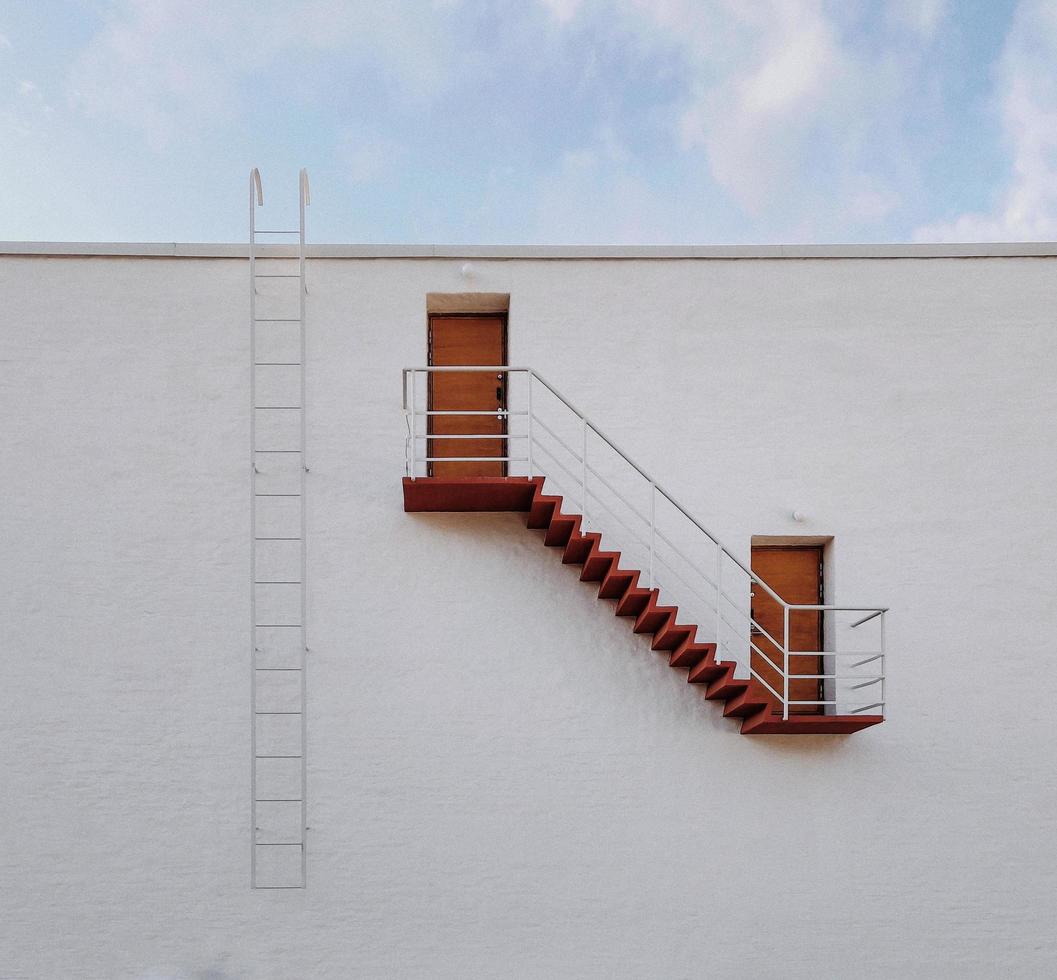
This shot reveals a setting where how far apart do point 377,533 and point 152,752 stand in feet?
11.1

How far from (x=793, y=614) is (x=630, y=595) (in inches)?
91.1

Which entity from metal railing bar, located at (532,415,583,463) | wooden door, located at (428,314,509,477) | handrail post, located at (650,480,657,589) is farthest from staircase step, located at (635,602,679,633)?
wooden door, located at (428,314,509,477)

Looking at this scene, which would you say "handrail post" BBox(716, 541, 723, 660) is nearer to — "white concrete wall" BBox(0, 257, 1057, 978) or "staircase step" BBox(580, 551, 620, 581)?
"white concrete wall" BBox(0, 257, 1057, 978)

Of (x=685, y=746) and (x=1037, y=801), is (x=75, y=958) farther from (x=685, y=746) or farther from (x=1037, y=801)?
(x=1037, y=801)

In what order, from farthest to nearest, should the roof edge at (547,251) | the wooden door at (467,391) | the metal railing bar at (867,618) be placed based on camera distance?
the wooden door at (467,391) < the roof edge at (547,251) < the metal railing bar at (867,618)

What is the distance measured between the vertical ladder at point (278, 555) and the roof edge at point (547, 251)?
0.44 metres

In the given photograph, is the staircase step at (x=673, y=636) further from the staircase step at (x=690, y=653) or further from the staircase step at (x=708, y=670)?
the staircase step at (x=708, y=670)

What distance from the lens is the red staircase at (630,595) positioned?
848 cm

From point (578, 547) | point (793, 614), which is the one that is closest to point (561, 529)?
point (578, 547)

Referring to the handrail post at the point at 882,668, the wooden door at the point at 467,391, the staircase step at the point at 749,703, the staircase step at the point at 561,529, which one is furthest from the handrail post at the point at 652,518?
the handrail post at the point at 882,668

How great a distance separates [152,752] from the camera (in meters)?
8.98

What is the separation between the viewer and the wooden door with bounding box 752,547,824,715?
9.52 meters

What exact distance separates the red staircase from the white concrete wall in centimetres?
37

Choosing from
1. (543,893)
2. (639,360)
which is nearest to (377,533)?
(639,360)
